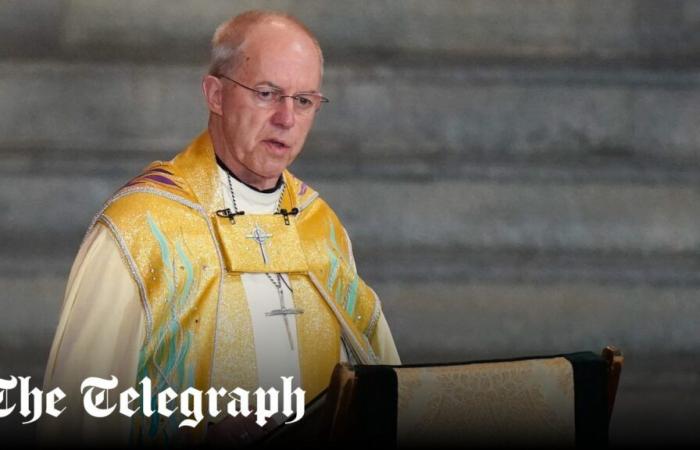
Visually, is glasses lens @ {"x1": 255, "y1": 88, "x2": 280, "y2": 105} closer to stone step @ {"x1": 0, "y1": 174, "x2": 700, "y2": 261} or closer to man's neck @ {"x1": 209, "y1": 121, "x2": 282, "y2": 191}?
man's neck @ {"x1": 209, "y1": 121, "x2": 282, "y2": 191}

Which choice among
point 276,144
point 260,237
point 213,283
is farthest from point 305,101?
point 213,283

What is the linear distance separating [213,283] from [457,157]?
2344mm

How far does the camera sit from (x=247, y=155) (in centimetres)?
357

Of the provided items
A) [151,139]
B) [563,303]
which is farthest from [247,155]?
[563,303]

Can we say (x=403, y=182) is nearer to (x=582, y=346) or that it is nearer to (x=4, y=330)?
(x=582, y=346)

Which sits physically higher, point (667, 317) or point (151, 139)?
point (151, 139)

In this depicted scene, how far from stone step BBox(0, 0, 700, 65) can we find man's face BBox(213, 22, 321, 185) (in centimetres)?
202

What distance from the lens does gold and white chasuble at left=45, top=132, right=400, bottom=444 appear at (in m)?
3.37

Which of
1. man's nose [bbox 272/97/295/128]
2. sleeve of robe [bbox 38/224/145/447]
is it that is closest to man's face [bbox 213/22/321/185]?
man's nose [bbox 272/97/295/128]

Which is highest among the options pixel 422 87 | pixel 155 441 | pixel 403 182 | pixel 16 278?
pixel 422 87

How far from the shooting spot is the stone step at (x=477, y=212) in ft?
18.1

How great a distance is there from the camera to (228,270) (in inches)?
140

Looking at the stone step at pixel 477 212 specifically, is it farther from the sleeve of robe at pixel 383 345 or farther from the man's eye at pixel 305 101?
the man's eye at pixel 305 101

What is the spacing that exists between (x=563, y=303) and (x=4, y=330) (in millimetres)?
2014
